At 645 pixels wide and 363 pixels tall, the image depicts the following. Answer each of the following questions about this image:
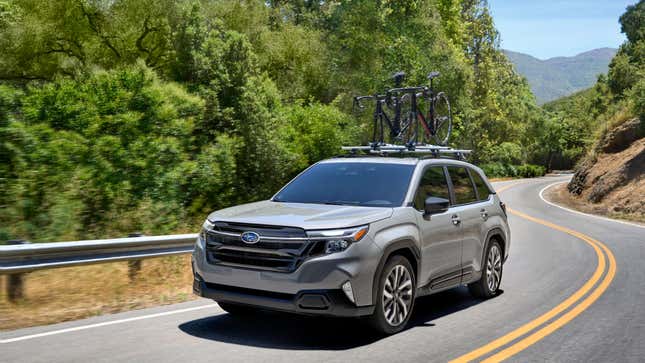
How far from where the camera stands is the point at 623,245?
17.7 metres

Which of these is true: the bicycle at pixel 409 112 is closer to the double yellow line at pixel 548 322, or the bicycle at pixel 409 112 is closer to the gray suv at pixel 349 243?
the double yellow line at pixel 548 322

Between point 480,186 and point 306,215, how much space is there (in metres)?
3.69

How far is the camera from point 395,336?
7.11m

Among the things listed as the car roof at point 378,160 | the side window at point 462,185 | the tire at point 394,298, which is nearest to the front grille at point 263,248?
the tire at point 394,298

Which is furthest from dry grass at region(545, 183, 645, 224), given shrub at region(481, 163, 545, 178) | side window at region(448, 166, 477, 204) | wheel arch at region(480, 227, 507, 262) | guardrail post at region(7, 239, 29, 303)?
guardrail post at region(7, 239, 29, 303)

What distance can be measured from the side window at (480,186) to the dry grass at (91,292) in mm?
4057

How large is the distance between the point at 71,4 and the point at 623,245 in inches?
1015

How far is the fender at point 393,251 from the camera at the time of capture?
22.1ft

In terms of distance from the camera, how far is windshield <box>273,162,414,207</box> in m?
7.75

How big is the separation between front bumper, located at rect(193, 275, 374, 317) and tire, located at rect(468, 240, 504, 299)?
10.5 ft

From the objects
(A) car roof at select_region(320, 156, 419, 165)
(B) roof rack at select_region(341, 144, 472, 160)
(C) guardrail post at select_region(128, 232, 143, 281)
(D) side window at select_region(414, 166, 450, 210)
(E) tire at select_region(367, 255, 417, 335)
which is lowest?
(C) guardrail post at select_region(128, 232, 143, 281)

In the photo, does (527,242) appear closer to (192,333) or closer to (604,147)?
(192,333)

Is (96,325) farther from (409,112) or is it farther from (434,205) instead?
(409,112)

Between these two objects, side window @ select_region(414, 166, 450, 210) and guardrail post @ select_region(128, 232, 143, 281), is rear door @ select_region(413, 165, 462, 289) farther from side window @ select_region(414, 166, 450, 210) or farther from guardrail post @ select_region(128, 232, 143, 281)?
guardrail post @ select_region(128, 232, 143, 281)
